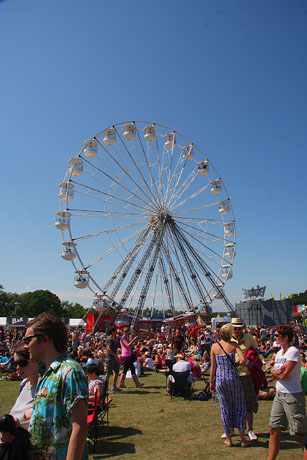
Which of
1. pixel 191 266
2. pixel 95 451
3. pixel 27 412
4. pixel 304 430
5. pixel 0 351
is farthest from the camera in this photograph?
Answer: pixel 191 266

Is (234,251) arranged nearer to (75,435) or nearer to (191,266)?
(191,266)

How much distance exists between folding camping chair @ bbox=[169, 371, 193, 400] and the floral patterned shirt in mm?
7434

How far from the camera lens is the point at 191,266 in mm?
29297

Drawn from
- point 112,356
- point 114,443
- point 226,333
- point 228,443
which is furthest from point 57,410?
point 112,356

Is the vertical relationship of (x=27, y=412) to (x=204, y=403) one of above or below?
above

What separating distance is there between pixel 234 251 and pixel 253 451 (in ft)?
82.4

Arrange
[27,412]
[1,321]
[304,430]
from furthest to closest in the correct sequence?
[1,321], [304,430], [27,412]

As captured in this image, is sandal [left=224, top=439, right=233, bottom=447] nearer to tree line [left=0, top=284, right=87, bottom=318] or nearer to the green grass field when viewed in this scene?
the green grass field

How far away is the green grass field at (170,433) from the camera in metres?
5.21

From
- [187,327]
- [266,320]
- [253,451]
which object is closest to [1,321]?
[187,327]

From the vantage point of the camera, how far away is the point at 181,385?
9398mm

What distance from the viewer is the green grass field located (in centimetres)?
521

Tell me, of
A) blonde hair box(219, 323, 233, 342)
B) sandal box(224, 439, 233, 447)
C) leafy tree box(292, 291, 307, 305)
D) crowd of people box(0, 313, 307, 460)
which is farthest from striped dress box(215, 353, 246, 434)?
leafy tree box(292, 291, 307, 305)

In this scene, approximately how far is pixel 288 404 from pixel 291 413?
10 cm
